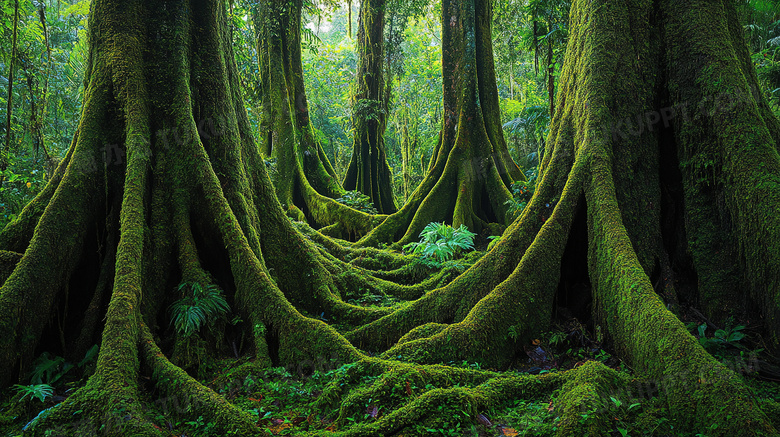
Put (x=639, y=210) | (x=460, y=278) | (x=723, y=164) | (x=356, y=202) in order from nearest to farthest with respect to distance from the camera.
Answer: (x=723, y=164)
(x=639, y=210)
(x=460, y=278)
(x=356, y=202)

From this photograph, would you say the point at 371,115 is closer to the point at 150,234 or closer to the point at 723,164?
the point at 150,234

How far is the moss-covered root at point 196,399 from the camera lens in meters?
2.80

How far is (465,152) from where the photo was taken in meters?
10.4

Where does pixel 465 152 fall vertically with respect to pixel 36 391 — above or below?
above

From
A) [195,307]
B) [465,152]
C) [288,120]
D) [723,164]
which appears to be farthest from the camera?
[288,120]

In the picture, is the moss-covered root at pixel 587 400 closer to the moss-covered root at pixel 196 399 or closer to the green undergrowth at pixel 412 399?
the green undergrowth at pixel 412 399

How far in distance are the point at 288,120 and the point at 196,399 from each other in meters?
11.3

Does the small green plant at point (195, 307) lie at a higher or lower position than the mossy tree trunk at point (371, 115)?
lower

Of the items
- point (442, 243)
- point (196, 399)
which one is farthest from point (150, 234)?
point (442, 243)

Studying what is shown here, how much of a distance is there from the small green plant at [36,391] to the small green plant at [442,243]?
216 inches

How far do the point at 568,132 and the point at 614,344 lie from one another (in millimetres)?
2537

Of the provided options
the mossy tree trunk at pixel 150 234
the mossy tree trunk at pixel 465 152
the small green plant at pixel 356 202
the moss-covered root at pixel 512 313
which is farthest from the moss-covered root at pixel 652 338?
the small green plant at pixel 356 202

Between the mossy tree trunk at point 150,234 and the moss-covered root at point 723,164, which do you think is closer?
the mossy tree trunk at point 150,234

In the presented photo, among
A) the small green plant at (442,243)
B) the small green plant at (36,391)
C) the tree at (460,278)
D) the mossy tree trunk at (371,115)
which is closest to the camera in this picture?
the small green plant at (36,391)
